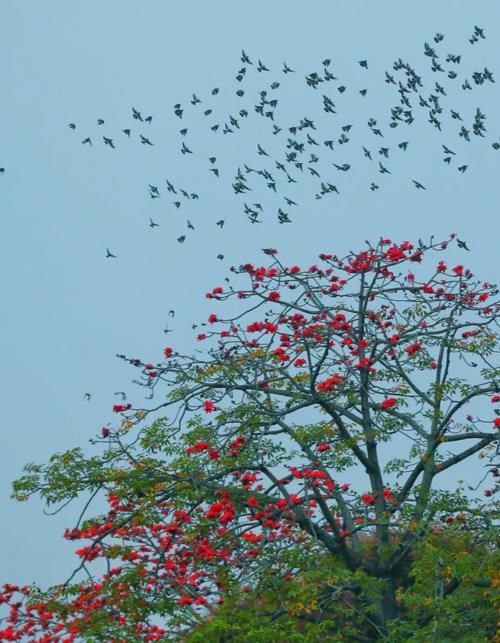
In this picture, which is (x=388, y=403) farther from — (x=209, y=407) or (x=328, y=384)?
(x=209, y=407)

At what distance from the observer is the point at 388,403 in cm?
1576

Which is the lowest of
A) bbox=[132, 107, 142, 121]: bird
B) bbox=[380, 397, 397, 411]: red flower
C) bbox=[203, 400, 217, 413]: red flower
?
bbox=[380, 397, 397, 411]: red flower

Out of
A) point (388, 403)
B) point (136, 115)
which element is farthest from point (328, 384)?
point (136, 115)

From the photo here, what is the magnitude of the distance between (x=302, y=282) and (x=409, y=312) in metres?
1.59

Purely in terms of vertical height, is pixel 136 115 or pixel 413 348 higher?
pixel 136 115

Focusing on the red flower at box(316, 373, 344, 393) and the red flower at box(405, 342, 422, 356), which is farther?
the red flower at box(405, 342, 422, 356)

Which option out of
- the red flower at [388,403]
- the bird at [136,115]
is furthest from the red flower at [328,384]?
the bird at [136,115]

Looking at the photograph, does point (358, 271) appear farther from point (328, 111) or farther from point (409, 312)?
point (328, 111)

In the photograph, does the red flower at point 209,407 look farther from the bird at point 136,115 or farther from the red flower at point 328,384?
the bird at point 136,115

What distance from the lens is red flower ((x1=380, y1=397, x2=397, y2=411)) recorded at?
15.7 meters

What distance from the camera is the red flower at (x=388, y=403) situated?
1573 centimetres

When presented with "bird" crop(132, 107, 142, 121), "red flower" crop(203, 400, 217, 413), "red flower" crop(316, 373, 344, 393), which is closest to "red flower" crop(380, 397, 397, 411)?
"red flower" crop(316, 373, 344, 393)

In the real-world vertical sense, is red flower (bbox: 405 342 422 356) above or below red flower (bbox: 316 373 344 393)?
above

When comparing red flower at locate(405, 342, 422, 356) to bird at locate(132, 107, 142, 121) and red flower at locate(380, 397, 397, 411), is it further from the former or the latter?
bird at locate(132, 107, 142, 121)
